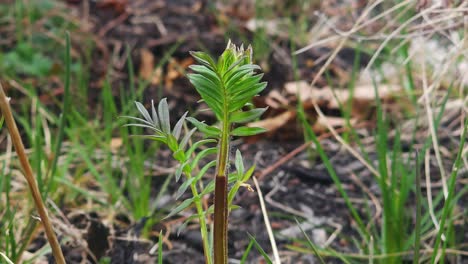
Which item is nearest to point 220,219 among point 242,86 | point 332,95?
point 242,86

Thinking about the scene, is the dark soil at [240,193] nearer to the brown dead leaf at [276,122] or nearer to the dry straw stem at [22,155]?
the brown dead leaf at [276,122]

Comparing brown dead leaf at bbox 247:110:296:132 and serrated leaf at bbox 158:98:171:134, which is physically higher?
serrated leaf at bbox 158:98:171:134

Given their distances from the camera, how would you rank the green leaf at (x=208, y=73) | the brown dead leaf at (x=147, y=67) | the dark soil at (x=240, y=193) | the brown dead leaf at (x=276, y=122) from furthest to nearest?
the brown dead leaf at (x=147, y=67), the brown dead leaf at (x=276, y=122), the dark soil at (x=240, y=193), the green leaf at (x=208, y=73)

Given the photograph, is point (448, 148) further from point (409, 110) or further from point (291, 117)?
point (291, 117)

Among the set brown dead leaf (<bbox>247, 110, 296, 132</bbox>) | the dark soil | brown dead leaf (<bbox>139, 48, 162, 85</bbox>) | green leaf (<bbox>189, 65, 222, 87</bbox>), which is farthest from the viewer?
brown dead leaf (<bbox>139, 48, 162, 85</bbox>)

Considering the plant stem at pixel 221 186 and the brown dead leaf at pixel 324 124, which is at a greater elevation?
the plant stem at pixel 221 186

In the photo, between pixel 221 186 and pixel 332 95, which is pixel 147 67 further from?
pixel 221 186

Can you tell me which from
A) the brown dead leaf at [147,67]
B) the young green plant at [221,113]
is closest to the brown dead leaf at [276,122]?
the brown dead leaf at [147,67]

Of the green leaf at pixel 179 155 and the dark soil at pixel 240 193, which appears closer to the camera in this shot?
the green leaf at pixel 179 155

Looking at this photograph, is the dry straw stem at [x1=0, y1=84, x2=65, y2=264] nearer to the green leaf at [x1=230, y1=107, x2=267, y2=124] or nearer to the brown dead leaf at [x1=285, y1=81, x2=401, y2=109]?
the green leaf at [x1=230, y1=107, x2=267, y2=124]

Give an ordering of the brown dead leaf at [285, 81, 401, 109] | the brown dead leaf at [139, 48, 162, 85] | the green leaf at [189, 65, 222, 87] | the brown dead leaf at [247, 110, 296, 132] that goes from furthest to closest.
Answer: the brown dead leaf at [139, 48, 162, 85] → the brown dead leaf at [285, 81, 401, 109] → the brown dead leaf at [247, 110, 296, 132] → the green leaf at [189, 65, 222, 87]

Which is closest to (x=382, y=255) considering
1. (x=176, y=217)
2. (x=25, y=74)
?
(x=176, y=217)

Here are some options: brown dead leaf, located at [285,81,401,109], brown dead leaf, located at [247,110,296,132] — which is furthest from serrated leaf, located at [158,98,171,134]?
brown dead leaf, located at [285,81,401,109]
